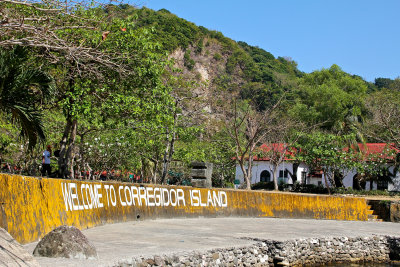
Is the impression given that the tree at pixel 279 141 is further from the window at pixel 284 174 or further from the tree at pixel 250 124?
the window at pixel 284 174

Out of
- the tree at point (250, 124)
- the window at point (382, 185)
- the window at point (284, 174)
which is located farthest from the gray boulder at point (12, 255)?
the window at point (284, 174)

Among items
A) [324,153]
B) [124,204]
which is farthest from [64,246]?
[324,153]

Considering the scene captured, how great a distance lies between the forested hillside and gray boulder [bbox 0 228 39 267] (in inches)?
139

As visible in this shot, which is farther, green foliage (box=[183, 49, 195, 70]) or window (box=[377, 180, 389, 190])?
green foliage (box=[183, 49, 195, 70])

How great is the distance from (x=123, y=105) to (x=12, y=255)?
1301cm

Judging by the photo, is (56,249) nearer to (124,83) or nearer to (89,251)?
(89,251)

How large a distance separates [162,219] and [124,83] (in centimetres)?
582

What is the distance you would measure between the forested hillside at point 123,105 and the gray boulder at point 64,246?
10.8ft

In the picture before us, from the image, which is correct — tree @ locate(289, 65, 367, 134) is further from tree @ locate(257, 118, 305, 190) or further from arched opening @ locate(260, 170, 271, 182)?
arched opening @ locate(260, 170, 271, 182)

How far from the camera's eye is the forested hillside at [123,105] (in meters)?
11.7

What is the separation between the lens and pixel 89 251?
745 centimetres

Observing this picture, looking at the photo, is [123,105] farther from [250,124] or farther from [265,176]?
[265,176]

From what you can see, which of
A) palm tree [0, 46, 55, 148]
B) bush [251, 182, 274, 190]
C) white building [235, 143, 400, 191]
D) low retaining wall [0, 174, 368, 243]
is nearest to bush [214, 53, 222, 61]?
white building [235, 143, 400, 191]

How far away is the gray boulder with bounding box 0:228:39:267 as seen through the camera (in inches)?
229
